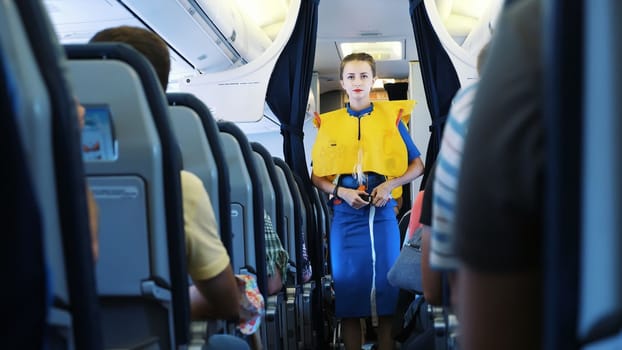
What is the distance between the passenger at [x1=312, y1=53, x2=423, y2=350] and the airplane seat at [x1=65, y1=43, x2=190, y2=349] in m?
2.65

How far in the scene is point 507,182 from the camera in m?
0.73

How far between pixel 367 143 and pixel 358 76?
46 centimetres

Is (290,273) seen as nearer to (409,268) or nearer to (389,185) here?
(389,185)

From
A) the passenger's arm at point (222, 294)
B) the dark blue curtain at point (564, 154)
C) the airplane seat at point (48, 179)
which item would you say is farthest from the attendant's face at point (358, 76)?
the dark blue curtain at point (564, 154)

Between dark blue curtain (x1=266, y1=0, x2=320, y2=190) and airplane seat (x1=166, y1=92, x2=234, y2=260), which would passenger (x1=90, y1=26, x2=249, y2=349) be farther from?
dark blue curtain (x1=266, y1=0, x2=320, y2=190)

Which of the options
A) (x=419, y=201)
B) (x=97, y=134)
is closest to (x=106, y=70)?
(x=97, y=134)

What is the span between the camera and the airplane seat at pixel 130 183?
63.2 inches

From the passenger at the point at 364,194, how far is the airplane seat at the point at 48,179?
3.25m

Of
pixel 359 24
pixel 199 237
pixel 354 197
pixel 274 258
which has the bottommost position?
pixel 274 258

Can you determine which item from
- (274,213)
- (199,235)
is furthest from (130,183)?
(274,213)

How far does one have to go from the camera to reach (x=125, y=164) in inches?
63.4

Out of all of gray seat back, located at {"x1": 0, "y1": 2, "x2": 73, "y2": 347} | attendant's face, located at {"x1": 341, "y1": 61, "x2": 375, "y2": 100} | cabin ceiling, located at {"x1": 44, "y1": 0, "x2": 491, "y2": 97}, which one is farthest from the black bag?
cabin ceiling, located at {"x1": 44, "y1": 0, "x2": 491, "y2": 97}

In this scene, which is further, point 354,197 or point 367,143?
point 367,143

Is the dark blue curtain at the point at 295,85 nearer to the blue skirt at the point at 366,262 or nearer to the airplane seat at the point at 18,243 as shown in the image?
the blue skirt at the point at 366,262
